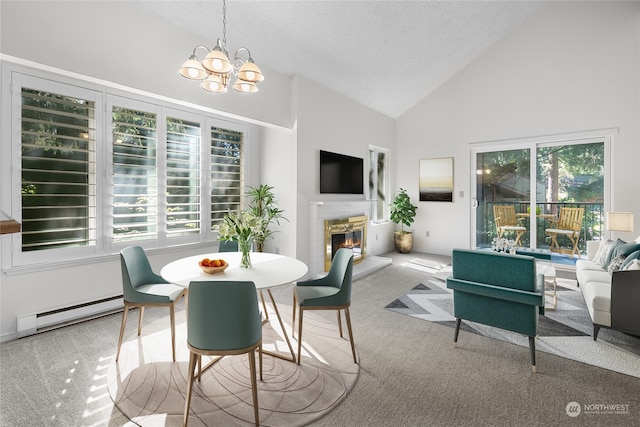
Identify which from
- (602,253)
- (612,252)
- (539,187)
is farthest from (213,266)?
(539,187)

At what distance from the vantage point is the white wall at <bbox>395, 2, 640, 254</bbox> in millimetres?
4719

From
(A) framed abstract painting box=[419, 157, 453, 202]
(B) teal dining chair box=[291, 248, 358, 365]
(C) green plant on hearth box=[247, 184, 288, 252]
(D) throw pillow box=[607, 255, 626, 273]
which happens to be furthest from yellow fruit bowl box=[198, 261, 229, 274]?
(A) framed abstract painting box=[419, 157, 453, 202]

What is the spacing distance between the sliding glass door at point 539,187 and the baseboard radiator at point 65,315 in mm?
6167

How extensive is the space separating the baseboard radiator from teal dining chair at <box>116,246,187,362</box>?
0.83m

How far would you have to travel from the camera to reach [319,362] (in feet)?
7.93

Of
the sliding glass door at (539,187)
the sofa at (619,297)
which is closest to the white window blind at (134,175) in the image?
the sofa at (619,297)

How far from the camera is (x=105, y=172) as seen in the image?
3348 millimetres

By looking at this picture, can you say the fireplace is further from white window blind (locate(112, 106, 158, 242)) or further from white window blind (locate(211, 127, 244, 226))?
white window blind (locate(112, 106, 158, 242))

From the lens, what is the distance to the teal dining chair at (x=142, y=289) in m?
2.43

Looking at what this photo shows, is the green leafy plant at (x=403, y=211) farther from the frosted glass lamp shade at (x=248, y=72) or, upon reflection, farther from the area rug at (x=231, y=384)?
the frosted glass lamp shade at (x=248, y=72)

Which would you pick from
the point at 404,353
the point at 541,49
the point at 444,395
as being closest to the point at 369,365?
the point at 404,353

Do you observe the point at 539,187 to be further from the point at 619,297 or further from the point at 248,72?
the point at 248,72

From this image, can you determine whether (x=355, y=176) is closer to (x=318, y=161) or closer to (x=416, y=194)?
(x=318, y=161)

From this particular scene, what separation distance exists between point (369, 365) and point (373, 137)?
488cm
